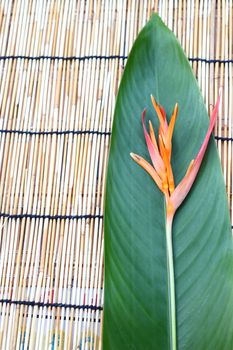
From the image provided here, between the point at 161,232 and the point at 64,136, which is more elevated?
the point at 64,136

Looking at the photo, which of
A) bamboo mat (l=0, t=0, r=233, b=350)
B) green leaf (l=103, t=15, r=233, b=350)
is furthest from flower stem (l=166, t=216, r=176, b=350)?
bamboo mat (l=0, t=0, r=233, b=350)

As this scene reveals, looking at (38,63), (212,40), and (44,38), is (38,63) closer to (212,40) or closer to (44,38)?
(44,38)

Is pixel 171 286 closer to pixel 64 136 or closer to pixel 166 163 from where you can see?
pixel 166 163

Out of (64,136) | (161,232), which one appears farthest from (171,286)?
(64,136)

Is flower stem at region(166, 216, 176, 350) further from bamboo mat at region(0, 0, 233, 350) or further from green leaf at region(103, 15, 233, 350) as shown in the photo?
bamboo mat at region(0, 0, 233, 350)

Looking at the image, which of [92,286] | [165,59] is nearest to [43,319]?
[92,286]
